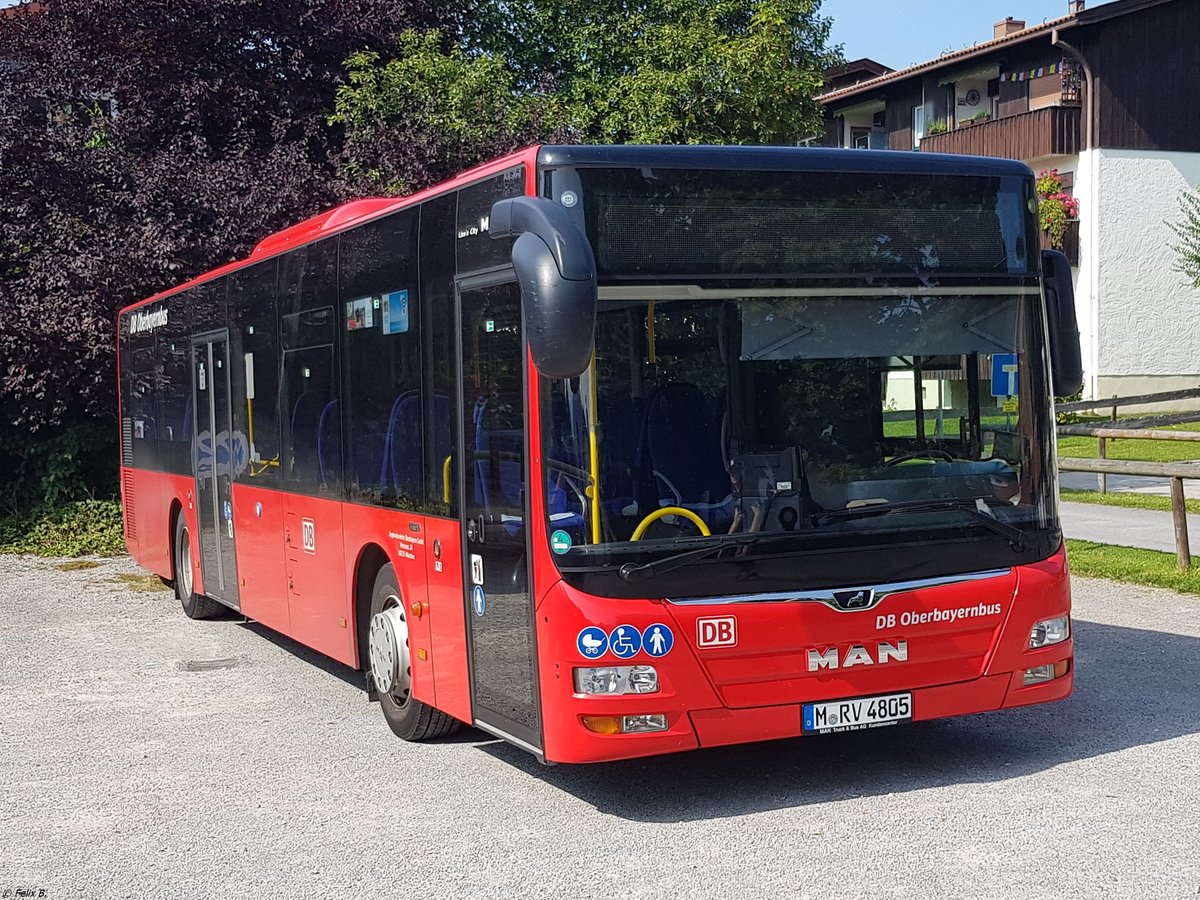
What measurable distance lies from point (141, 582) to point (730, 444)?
39.2ft

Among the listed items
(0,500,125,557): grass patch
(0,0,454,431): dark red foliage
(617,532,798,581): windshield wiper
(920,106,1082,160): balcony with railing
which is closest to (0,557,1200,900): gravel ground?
(617,532,798,581): windshield wiper

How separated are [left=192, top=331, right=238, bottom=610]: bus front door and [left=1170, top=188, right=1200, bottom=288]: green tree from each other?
2677 centimetres

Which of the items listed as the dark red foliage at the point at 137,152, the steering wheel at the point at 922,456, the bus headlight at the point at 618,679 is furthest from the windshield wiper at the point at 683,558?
the dark red foliage at the point at 137,152

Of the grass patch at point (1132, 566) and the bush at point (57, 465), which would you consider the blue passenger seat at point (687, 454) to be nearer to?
the grass patch at point (1132, 566)

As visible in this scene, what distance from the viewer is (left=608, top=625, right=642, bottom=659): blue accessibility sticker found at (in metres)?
6.32

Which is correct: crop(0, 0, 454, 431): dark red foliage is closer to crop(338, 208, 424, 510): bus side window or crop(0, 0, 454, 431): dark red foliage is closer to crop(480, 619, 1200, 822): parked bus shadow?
crop(338, 208, 424, 510): bus side window

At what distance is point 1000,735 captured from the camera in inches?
309

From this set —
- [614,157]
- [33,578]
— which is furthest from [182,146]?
[614,157]

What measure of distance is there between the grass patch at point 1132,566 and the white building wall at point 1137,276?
24445 mm

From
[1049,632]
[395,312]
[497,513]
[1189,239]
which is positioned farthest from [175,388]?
[1189,239]

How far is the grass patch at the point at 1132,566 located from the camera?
12906mm

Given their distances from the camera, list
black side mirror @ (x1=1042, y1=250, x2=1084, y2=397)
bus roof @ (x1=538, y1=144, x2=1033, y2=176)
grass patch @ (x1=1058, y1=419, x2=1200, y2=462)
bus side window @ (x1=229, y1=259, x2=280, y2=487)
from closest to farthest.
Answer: bus roof @ (x1=538, y1=144, x2=1033, y2=176) < black side mirror @ (x1=1042, y1=250, x2=1084, y2=397) < bus side window @ (x1=229, y1=259, x2=280, y2=487) < grass patch @ (x1=1058, y1=419, x2=1200, y2=462)

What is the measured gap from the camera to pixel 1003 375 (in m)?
7.07

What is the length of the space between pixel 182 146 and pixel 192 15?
2.09 m
